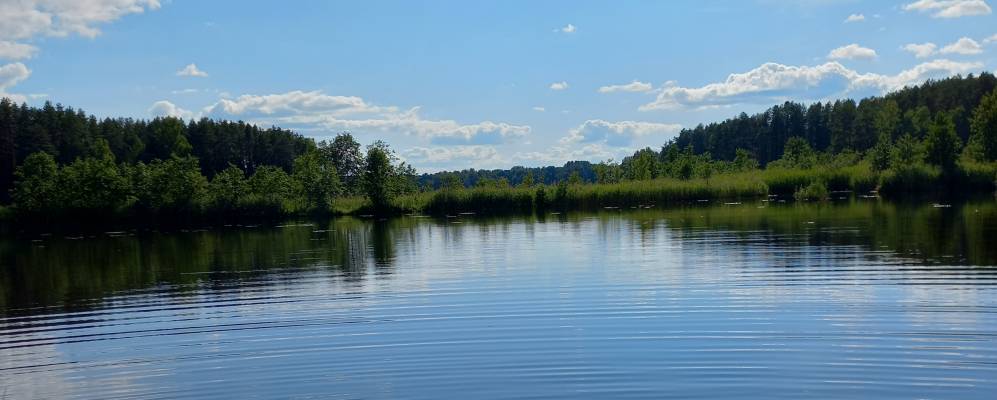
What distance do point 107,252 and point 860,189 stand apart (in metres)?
73.8

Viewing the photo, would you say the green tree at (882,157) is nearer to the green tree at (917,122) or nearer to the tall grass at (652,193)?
the tall grass at (652,193)

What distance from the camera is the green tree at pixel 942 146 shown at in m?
81.0

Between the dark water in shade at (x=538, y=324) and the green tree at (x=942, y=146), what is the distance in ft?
182

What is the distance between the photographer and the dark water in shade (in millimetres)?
12258

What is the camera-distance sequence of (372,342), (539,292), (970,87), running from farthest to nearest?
(970,87) < (539,292) < (372,342)

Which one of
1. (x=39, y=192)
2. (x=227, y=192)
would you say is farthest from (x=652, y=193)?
(x=39, y=192)

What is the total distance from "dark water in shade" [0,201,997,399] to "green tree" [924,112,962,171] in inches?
2182

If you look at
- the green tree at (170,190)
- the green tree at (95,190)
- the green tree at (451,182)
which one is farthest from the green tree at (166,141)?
the green tree at (451,182)

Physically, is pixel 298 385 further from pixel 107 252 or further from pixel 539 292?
pixel 107 252

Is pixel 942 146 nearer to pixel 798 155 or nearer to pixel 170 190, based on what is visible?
pixel 798 155

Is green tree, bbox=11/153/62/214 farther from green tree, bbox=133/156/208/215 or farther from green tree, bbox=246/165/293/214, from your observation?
green tree, bbox=246/165/293/214

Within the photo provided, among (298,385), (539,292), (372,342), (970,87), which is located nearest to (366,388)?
(298,385)

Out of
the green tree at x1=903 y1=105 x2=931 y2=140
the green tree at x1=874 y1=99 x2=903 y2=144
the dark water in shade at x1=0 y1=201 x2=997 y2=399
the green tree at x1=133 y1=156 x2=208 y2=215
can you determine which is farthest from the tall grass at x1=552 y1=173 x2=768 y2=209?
the green tree at x1=903 y1=105 x2=931 y2=140

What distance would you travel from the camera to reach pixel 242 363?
14508 millimetres
